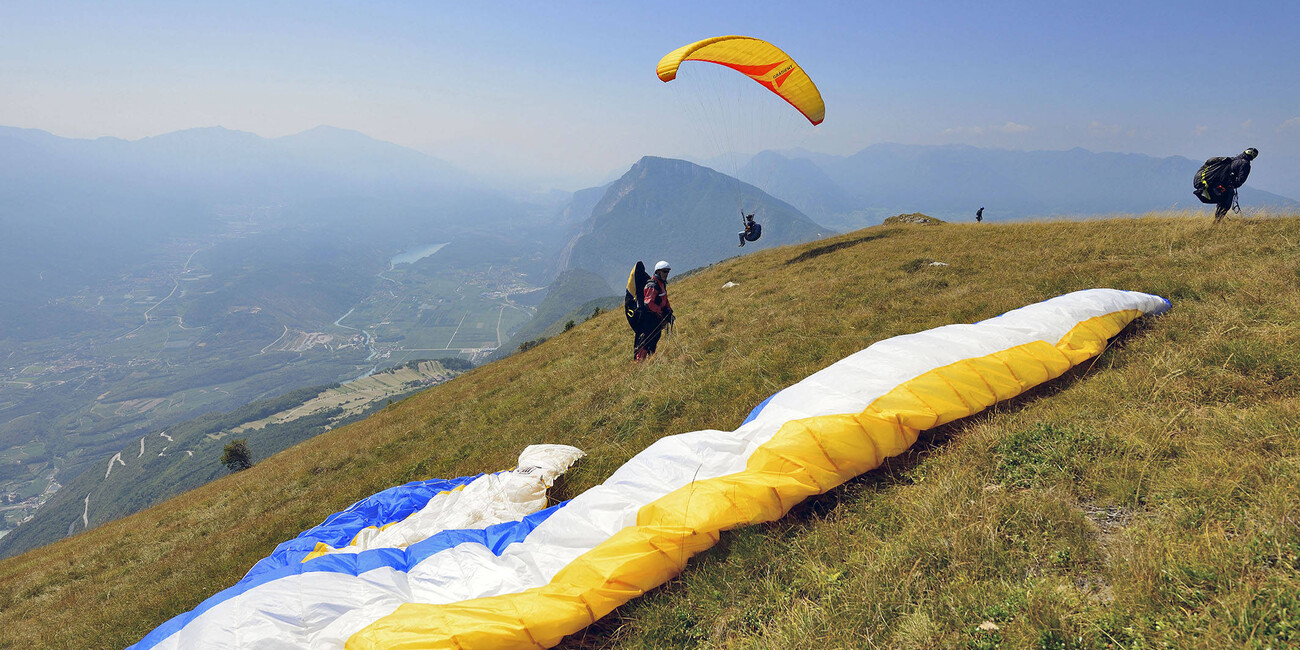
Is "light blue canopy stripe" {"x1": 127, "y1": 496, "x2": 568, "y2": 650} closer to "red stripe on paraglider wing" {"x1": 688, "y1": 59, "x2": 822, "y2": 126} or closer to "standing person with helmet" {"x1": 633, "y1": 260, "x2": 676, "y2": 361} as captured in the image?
"standing person with helmet" {"x1": 633, "y1": 260, "x2": 676, "y2": 361}

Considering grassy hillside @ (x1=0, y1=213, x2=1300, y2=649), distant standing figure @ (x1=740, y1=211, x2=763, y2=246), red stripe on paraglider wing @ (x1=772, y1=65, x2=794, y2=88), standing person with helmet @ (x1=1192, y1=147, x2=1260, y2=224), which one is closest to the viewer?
grassy hillside @ (x1=0, y1=213, x2=1300, y2=649)

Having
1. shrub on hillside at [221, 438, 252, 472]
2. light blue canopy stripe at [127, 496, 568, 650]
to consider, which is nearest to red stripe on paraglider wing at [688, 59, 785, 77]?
light blue canopy stripe at [127, 496, 568, 650]

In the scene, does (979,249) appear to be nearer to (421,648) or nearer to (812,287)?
(812,287)

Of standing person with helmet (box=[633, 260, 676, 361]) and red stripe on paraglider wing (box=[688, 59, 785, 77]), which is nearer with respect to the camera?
standing person with helmet (box=[633, 260, 676, 361])

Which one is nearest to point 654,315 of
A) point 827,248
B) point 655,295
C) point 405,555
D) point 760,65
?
point 655,295

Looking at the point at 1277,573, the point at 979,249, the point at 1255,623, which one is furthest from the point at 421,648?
the point at 979,249

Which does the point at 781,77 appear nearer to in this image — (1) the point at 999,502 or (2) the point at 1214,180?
(2) the point at 1214,180

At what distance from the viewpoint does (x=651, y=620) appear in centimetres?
345

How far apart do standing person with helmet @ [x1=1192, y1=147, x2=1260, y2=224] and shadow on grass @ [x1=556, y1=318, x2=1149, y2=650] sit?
10.3 metres

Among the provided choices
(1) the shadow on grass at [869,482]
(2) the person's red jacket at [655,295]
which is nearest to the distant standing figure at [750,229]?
(2) the person's red jacket at [655,295]

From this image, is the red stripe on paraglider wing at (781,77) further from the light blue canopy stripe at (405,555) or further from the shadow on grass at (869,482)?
the light blue canopy stripe at (405,555)

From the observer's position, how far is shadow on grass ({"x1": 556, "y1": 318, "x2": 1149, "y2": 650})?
354 centimetres

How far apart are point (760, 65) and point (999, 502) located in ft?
61.5

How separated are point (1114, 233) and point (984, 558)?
15.5 m
